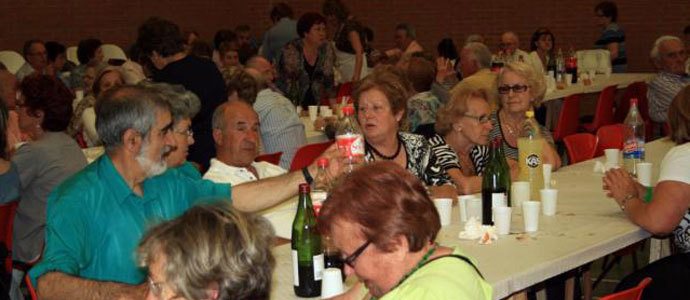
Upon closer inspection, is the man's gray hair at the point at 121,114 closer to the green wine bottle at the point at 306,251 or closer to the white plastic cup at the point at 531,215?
the green wine bottle at the point at 306,251

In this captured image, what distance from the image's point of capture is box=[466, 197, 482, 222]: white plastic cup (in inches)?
150

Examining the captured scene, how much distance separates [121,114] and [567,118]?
605cm

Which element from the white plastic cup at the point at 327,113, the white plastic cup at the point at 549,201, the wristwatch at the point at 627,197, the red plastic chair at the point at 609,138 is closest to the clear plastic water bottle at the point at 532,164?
the white plastic cup at the point at 549,201

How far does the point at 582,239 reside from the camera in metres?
3.56

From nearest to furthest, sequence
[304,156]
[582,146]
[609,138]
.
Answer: [304,156]
[582,146]
[609,138]

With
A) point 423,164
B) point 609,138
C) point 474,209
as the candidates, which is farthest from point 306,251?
point 609,138

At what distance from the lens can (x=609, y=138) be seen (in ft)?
19.3

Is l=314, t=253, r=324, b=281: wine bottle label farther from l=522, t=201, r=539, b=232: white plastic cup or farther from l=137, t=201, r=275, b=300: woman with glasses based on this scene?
l=522, t=201, r=539, b=232: white plastic cup

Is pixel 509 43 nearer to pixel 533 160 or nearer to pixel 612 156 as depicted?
pixel 612 156

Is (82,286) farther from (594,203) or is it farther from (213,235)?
(594,203)

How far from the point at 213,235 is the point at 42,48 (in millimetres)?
9159

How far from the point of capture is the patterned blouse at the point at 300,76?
8797 mm

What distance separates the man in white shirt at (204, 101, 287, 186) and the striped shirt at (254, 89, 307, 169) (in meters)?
1.64

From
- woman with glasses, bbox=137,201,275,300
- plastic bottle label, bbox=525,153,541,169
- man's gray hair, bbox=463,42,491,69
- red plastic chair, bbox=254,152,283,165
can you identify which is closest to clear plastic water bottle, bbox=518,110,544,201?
plastic bottle label, bbox=525,153,541,169
